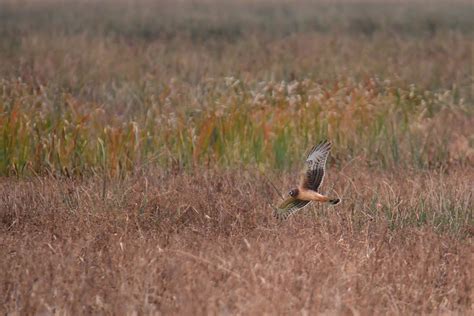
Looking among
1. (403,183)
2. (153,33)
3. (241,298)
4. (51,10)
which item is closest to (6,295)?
(241,298)

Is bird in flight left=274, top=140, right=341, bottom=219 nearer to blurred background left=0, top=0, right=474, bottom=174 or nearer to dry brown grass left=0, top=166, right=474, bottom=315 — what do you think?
dry brown grass left=0, top=166, right=474, bottom=315

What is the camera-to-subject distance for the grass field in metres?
5.05

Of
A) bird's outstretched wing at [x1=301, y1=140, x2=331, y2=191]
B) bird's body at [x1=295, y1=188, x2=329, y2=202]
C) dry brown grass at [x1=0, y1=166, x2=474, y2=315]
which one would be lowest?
dry brown grass at [x1=0, y1=166, x2=474, y2=315]


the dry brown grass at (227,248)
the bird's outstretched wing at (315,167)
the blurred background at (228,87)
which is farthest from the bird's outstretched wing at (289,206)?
the blurred background at (228,87)

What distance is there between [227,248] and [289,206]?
0.45m

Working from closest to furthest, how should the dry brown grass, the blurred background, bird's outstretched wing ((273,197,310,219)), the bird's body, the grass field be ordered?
the dry brown grass, the grass field, the bird's body, bird's outstretched wing ((273,197,310,219)), the blurred background

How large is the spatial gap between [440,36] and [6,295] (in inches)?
496

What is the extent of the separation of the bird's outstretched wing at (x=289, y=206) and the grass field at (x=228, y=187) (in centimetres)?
7

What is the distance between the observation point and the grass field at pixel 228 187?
505 cm

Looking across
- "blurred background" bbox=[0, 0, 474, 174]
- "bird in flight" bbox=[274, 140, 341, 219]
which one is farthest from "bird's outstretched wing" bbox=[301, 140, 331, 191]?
"blurred background" bbox=[0, 0, 474, 174]

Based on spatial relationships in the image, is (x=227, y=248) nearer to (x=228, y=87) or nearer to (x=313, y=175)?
(x=313, y=175)

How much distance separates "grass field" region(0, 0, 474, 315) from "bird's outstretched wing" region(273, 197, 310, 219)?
71 mm

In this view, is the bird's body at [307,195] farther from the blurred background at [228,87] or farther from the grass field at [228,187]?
the blurred background at [228,87]

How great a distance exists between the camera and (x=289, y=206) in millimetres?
5922
